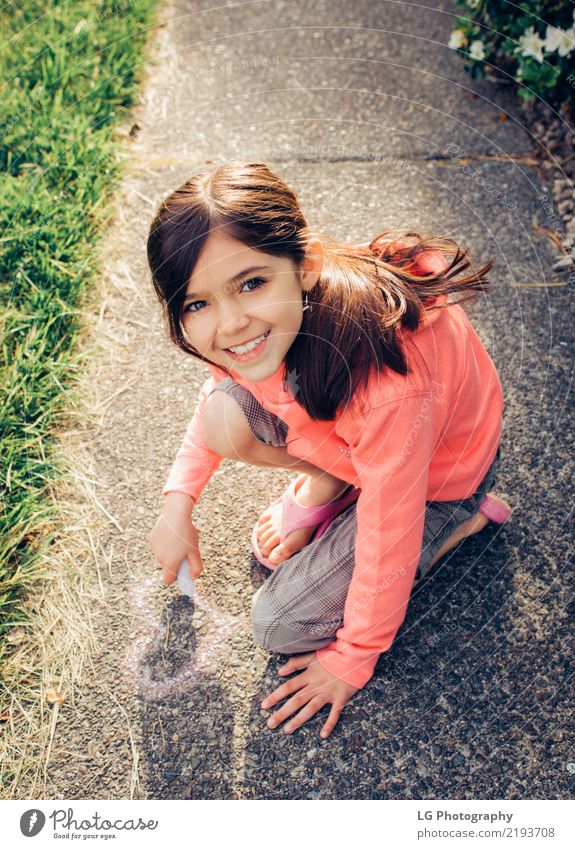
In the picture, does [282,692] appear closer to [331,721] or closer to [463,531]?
[331,721]

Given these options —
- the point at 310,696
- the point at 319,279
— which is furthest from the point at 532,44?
the point at 310,696

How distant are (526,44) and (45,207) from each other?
4.14 ft

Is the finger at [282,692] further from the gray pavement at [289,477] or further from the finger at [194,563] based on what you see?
the finger at [194,563]

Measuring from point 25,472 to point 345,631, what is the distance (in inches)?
28.7

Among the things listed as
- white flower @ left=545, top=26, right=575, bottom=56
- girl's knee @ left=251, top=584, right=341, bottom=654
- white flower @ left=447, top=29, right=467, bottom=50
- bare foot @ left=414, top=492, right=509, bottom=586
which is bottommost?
girl's knee @ left=251, top=584, right=341, bottom=654

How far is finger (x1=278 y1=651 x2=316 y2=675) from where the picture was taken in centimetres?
130

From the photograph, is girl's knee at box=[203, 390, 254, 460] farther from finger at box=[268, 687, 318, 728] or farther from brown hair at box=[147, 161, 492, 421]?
finger at box=[268, 687, 318, 728]

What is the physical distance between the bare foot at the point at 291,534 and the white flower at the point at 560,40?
1.22 meters

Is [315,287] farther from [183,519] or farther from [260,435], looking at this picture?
[183,519]

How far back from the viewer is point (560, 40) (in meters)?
1.84

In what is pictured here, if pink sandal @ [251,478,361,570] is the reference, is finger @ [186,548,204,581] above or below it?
below

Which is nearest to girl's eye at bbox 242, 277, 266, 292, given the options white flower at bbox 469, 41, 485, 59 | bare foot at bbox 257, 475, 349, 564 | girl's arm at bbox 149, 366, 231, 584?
girl's arm at bbox 149, 366, 231, 584

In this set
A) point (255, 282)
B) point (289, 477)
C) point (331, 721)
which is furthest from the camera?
point (289, 477)

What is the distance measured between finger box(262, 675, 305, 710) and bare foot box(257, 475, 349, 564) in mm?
221
